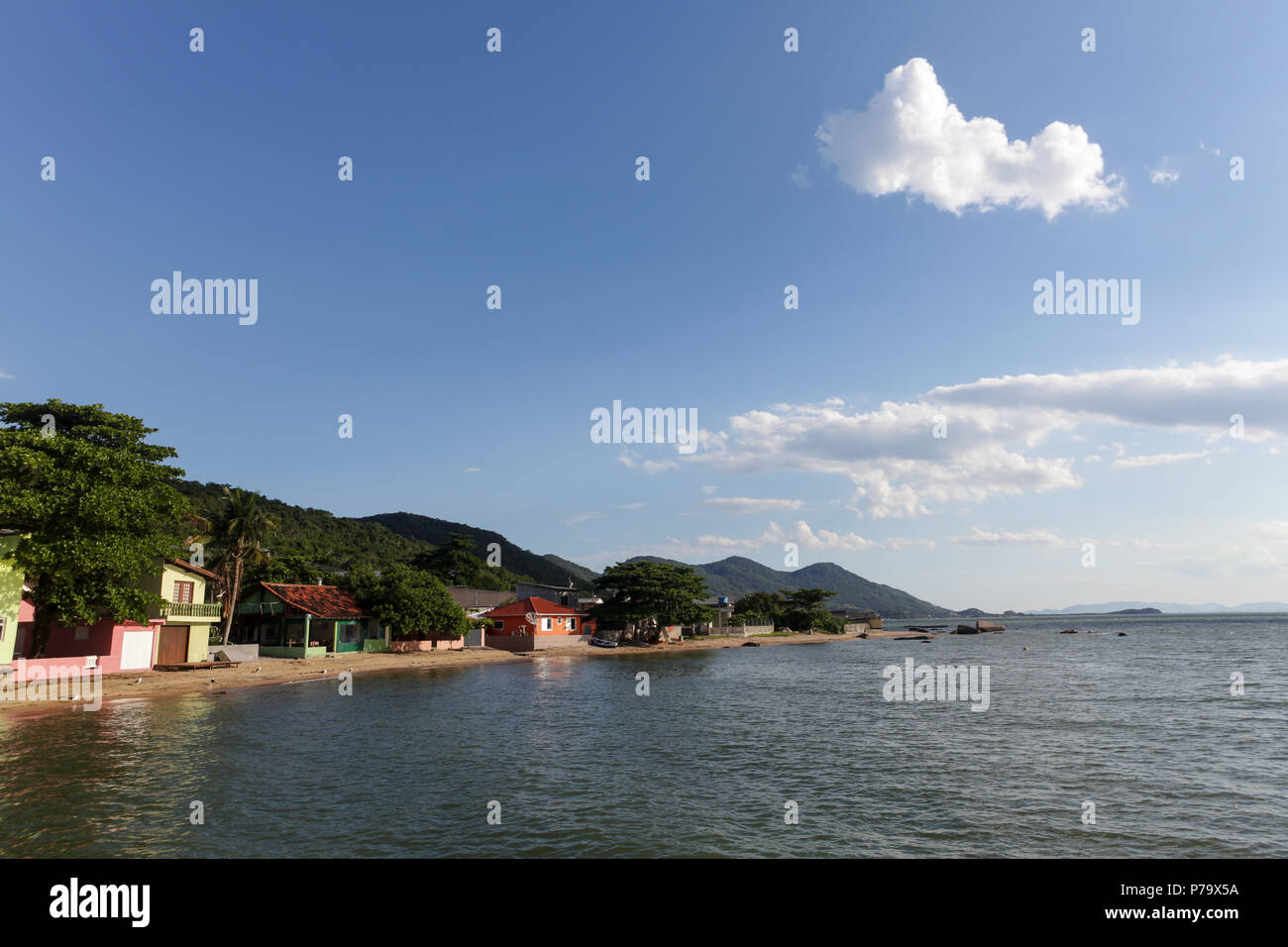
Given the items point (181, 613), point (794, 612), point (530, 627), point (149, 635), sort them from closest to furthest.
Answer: point (149, 635)
point (181, 613)
point (530, 627)
point (794, 612)

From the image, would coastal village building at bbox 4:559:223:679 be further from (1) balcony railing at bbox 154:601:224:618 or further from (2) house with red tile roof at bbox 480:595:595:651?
(2) house with red tile roof at bbox 480:595:595:651

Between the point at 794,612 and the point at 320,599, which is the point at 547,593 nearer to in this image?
the point at 794,612

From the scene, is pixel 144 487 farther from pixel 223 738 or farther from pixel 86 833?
pixel 86 833

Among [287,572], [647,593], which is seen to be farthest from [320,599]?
[647,593]

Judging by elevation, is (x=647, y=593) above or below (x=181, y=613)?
below

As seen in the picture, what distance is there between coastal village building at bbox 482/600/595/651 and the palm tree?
104ft

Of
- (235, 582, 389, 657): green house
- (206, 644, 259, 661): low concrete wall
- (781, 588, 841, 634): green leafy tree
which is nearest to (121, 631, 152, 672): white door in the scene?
(206, 644, 259, 661): low concrete wall

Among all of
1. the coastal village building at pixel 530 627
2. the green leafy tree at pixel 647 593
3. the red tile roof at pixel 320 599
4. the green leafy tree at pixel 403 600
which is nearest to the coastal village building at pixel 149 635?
the red tile roof at pixel 320 599

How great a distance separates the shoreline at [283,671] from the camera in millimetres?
37969

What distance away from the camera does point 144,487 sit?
3978 centimetres

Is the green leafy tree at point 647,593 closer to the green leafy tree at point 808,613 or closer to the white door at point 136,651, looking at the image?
the green leafy tree at point 808,613

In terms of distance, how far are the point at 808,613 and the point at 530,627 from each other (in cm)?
8764

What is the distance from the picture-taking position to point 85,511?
118 feet
